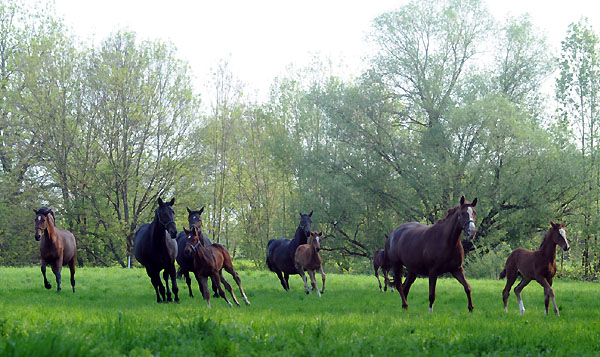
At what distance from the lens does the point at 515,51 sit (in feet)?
116

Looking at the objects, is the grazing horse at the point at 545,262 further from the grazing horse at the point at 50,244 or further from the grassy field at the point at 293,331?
the grazing horse at the point at 50,244

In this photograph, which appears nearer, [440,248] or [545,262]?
[545,262]

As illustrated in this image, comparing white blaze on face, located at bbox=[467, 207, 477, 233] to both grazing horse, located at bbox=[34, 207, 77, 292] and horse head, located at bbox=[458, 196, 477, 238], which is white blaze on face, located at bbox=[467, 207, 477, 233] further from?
grazing horse, located at bbox=[34, 207, 77, 292]

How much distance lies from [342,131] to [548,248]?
23663 mm

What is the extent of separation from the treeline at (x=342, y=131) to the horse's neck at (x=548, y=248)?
1975cm

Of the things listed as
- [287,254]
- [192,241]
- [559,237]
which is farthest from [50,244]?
[559,237]

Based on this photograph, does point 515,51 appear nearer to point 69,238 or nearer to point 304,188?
point 304,188

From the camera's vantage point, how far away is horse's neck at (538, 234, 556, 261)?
38.3 feet

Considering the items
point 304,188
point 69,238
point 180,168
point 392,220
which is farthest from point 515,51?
point 69,238

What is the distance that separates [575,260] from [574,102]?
32.5 ft

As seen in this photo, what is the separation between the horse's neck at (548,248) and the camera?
11.7m

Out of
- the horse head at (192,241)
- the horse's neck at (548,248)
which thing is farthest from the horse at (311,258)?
the horse's neck at (548,248)

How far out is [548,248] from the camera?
38.7ft

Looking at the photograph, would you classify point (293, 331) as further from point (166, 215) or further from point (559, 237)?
point (166, 215)
